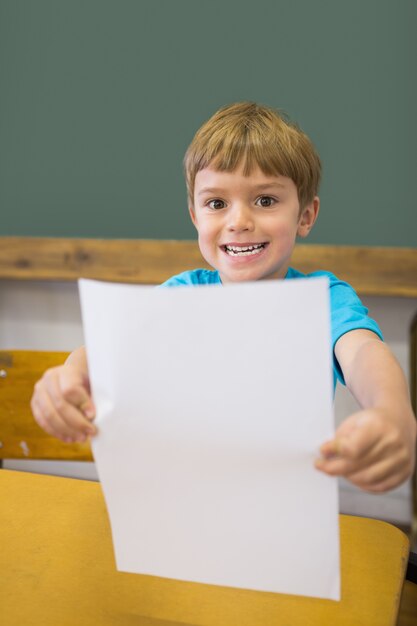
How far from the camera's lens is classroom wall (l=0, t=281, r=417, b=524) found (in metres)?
1.77

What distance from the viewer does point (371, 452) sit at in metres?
0.39

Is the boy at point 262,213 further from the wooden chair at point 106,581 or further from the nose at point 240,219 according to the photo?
the wooden chair at point 106,581

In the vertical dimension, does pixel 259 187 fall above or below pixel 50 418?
above

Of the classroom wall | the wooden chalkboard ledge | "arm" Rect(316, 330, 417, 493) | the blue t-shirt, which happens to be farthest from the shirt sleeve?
the classroom wall

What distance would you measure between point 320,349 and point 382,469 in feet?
→ 0.28

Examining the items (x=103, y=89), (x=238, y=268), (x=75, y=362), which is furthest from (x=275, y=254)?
(x=103, y=89)

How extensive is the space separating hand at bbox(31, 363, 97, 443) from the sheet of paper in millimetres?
20

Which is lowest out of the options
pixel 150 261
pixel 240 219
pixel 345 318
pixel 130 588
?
pixel 130 588

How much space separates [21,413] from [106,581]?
0.53 metres

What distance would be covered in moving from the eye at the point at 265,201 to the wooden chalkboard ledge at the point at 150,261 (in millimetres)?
781

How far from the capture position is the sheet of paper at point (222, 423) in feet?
1.25

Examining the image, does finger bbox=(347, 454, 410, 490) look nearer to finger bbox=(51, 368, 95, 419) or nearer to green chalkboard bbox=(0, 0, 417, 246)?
finger bbox=(51, 368, 95, 419)

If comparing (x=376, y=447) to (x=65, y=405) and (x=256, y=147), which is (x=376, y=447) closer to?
(x=65, y=405)

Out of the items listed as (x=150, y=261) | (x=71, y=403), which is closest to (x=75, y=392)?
(x=71, y=403)
